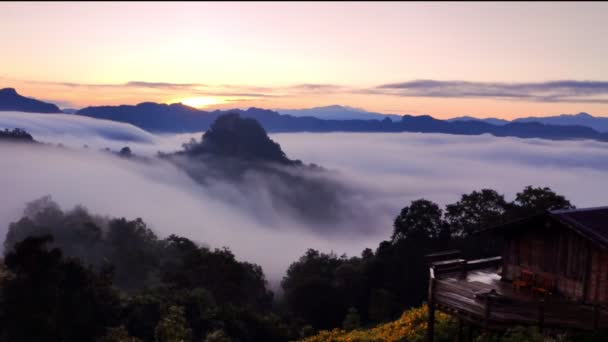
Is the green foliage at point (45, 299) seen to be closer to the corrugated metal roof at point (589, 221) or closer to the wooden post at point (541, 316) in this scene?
the wooden post at point (541, 316)

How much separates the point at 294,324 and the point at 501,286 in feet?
83.0

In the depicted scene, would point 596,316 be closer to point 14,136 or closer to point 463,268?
point 463,268

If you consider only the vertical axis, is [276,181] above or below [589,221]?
below

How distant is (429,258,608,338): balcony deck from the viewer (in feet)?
42.1

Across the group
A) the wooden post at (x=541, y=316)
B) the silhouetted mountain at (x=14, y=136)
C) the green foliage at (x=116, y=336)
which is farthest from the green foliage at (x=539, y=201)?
the silhouetted mountain at (x=14, y=136)

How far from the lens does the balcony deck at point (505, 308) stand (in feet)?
42.1

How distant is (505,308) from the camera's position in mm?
13258

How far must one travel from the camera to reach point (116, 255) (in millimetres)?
65312

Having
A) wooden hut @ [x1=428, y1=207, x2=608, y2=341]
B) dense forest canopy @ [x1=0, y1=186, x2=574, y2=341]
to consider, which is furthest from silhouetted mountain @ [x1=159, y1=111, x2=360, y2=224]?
wooden hut @ [x1=428, y1=207, x2=608, y2=341]

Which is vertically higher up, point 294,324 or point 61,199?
Answer: point 294,324

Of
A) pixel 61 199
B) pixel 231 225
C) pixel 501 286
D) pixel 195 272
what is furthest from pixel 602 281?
pixel 61 199

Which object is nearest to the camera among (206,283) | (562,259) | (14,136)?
(562,259)

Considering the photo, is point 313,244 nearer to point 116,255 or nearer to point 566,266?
point 116,255

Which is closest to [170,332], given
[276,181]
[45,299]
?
[45,299]
